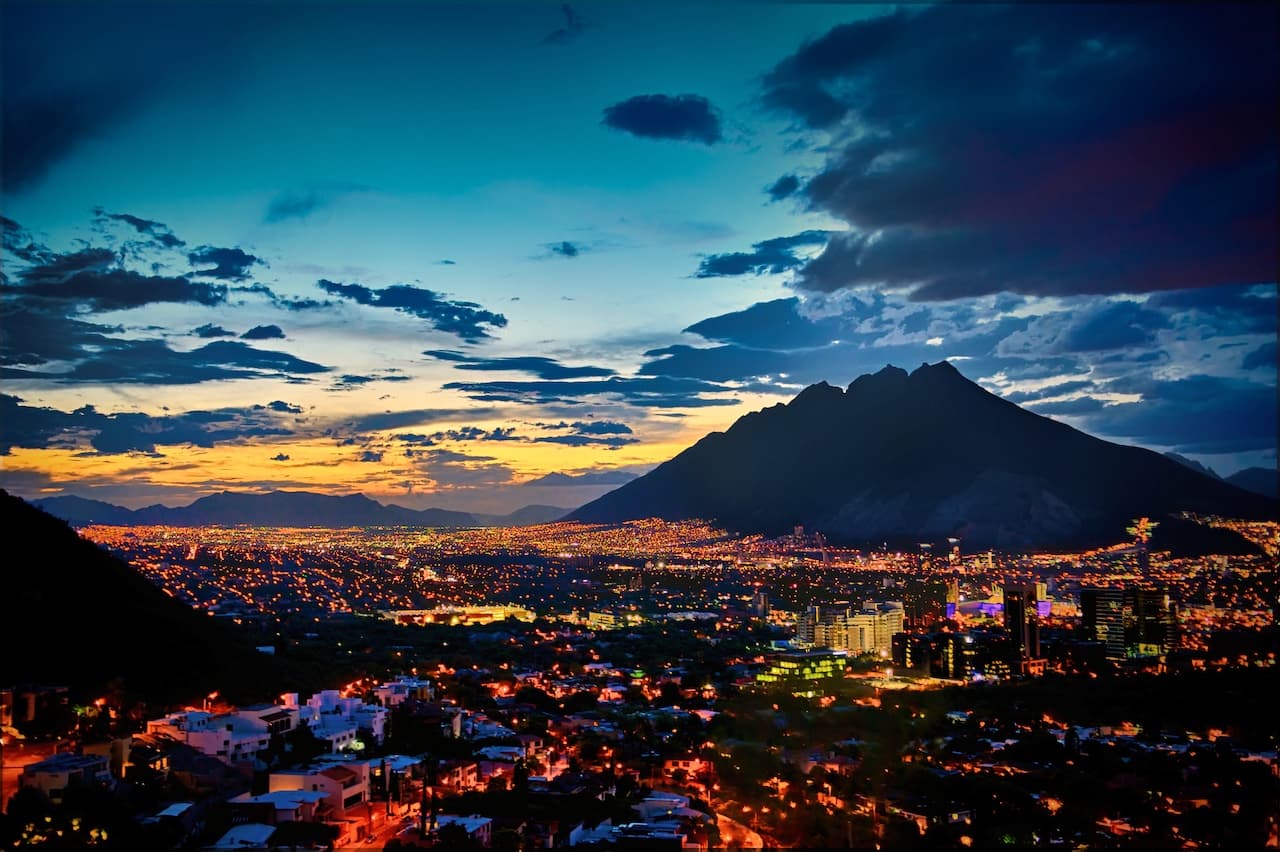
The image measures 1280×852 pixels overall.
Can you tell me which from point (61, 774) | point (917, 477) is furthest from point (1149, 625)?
point (917, 477)

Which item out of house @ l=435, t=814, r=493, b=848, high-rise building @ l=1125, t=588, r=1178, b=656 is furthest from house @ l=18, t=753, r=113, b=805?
high-rise building @ l=1125, t=588, r=1178, b=656

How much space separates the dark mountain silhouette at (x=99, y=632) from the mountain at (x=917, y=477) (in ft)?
144

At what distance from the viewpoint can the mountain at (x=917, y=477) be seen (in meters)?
56.2

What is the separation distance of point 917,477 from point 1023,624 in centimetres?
3833

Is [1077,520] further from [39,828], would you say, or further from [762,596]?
[39,828]

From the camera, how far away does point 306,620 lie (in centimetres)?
2883

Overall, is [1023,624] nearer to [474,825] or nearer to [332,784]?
[474,825]

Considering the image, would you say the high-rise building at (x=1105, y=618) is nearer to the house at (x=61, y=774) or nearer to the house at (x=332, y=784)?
the house at (x=332, y=784)

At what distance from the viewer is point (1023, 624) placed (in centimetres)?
2777

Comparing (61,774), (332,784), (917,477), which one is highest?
(917,477)

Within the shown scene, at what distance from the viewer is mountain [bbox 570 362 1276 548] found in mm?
56188

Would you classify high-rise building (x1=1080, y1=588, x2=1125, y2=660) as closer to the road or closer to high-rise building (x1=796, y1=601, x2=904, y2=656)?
high-rise building (x1=796, y1=601, x2=904, y2=656)

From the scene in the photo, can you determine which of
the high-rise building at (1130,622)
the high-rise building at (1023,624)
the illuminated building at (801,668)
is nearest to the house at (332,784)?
the illuminated building at (801,668)

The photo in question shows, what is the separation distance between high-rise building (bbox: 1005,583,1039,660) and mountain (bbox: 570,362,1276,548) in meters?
23.7
